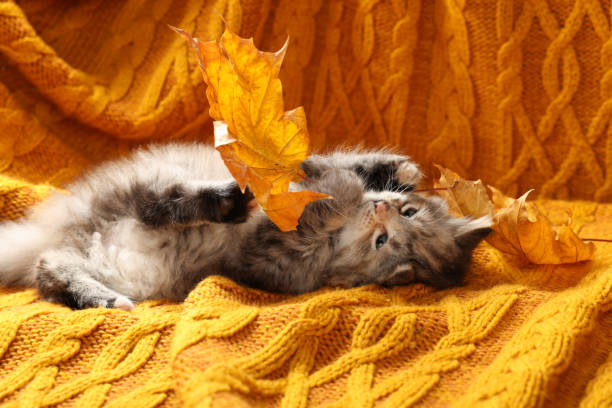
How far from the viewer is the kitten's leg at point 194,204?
119 cm

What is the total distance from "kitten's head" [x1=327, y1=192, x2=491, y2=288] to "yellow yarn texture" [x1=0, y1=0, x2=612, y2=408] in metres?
0.06

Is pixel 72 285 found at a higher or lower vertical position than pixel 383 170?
lower

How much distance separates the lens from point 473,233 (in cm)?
137

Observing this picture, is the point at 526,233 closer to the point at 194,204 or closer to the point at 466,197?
the point at 466,197

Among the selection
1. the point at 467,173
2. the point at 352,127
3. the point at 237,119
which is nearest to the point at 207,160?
the point at 237,119

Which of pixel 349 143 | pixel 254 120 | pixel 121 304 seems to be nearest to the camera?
pixel 254 120

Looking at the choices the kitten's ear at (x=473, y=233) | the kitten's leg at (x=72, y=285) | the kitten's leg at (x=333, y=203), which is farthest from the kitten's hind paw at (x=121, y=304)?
the kitten's ear at (x=473, y=233)

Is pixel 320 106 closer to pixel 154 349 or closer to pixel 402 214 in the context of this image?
pixel 402 214

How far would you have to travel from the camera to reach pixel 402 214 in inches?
55.7

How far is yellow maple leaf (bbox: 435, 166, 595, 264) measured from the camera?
126cm

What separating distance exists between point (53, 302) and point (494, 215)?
3.72ft

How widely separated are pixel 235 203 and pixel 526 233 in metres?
0.73

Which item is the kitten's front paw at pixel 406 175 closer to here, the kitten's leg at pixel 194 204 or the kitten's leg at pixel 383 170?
the kitten's leg at pixel 383 170

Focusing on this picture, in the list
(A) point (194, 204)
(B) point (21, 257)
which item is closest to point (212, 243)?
(A) point (194, 204)
